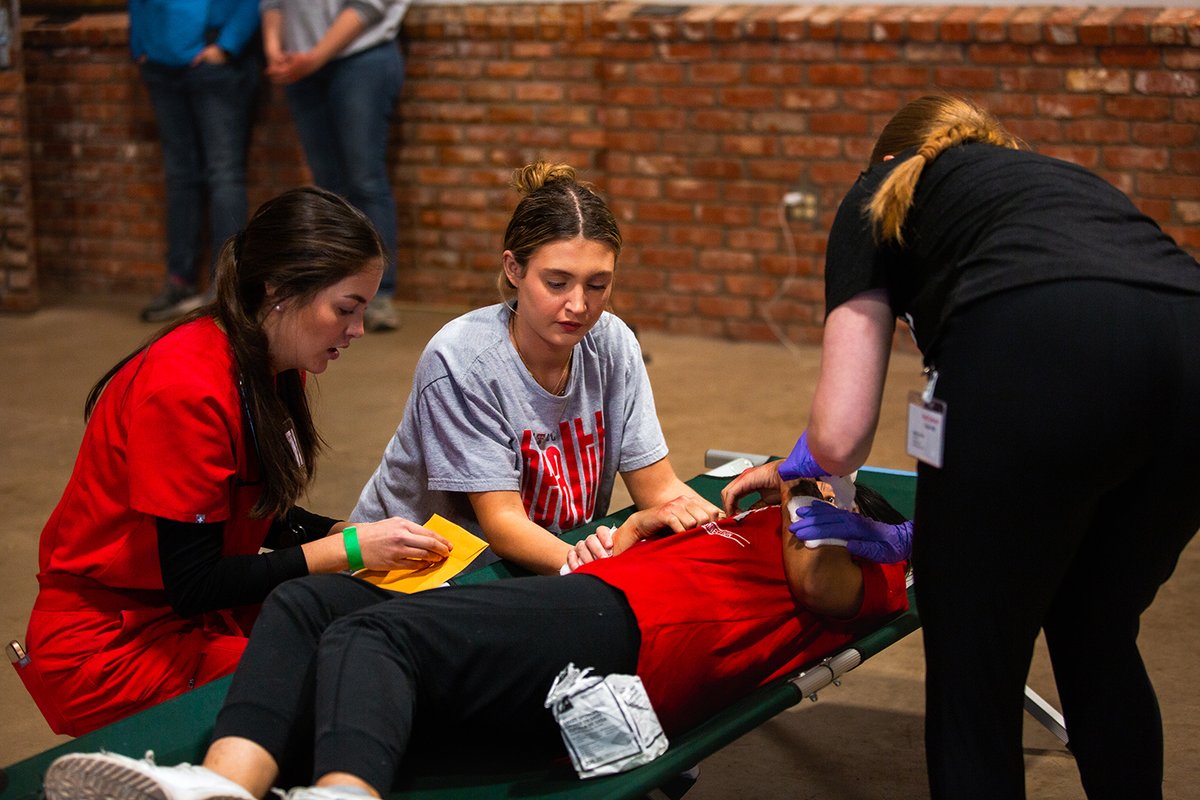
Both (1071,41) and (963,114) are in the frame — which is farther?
(1071,41)

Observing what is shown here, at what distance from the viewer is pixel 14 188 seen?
570 cm

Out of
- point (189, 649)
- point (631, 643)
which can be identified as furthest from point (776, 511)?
point (189, 649)

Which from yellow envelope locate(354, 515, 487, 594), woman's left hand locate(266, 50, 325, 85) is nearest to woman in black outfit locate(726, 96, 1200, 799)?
yellow envelope locate(354, 515, 487, 594)

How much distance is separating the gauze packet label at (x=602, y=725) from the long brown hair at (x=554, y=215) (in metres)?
0.79

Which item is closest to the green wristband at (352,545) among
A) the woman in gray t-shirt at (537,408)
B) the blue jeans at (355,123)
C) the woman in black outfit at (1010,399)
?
the woman in gray t-shirt at (537,408)

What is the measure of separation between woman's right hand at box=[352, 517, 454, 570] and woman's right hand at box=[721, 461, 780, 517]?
1.64 ft

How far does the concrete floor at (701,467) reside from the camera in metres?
2.43

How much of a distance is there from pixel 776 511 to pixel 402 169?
392 centimetres

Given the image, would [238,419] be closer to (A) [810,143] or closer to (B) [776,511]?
(B) [776,511]

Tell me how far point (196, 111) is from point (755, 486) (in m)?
4.05

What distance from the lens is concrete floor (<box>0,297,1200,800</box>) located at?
2.43 m

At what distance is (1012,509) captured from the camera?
1555 mm

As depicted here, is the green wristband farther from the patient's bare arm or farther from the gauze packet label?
the patient's bare arm

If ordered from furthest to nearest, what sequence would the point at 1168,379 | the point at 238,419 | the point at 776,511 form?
the point at 776,511
the point at 238,419
the point at 1168,379
